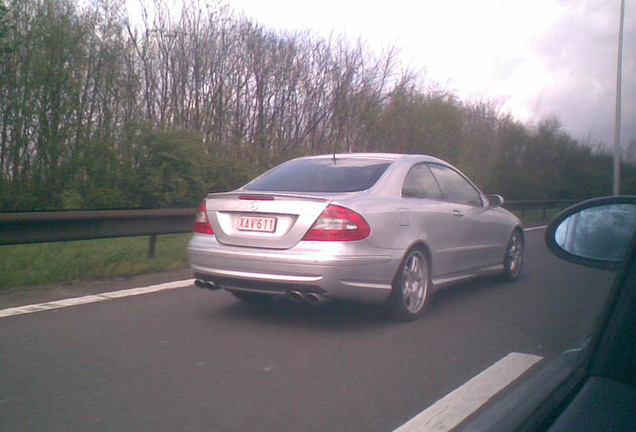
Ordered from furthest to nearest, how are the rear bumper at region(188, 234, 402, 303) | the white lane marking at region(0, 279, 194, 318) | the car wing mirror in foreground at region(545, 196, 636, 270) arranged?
1. the white lane marking at region(0, 279, 194, 318)
2. the rear bumper at region(188, 234, 402, 303)
3. the car wing mirror in foreground at region(545, 196, 636, 270)

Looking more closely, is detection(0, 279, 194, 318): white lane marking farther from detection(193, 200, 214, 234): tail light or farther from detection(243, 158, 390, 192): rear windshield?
detection(243, 158, 390, 192): rear windshield

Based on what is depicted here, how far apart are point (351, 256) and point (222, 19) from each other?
18.6 m

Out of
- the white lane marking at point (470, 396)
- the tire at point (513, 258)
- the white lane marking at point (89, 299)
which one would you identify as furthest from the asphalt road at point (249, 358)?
the tire at point (513, 258)

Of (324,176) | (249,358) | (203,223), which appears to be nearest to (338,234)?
(324,176)

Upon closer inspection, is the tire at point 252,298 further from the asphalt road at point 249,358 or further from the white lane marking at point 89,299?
the white lane marking at point 89,299

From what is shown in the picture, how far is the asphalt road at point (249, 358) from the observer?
3438 millimetres

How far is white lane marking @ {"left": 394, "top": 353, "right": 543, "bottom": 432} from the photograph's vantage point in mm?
3383

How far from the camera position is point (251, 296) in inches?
245

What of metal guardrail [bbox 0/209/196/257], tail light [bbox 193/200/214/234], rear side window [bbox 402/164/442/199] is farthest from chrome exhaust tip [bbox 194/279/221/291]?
metal guardrail [bbox 0/209/196/257]

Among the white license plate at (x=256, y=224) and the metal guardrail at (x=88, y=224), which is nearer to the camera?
the white license plate at (x=256, y=224)

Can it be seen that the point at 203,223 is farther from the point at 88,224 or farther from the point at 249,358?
the point at 88,224

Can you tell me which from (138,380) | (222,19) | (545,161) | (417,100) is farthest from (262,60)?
(138,380)

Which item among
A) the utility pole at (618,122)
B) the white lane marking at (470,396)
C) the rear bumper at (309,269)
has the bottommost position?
the white lane marking at (470,396)

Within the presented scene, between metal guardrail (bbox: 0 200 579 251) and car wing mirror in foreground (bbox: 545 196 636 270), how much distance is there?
20.3 feet
